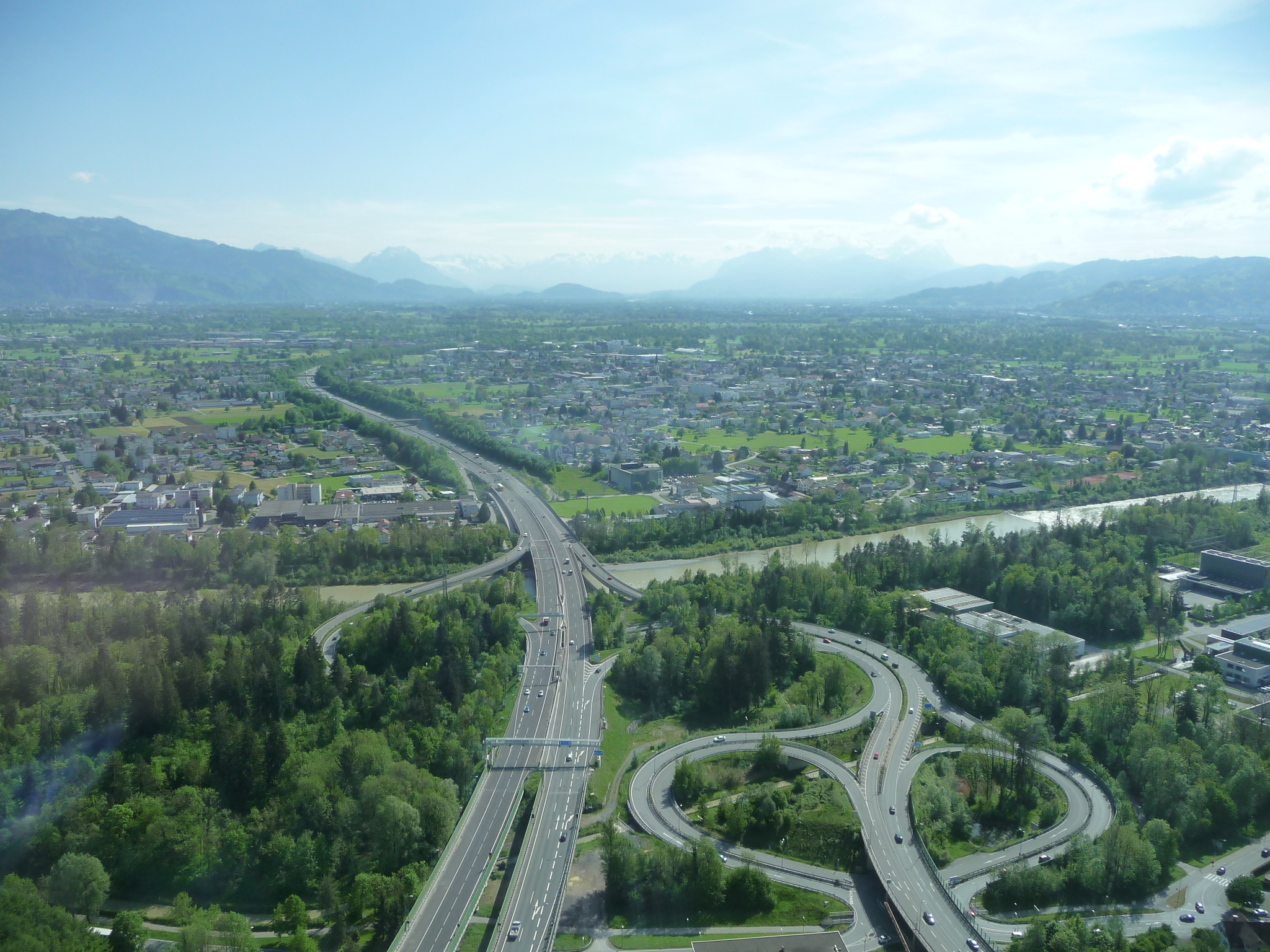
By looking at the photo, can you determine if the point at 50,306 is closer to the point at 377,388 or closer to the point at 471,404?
the point at 377,388

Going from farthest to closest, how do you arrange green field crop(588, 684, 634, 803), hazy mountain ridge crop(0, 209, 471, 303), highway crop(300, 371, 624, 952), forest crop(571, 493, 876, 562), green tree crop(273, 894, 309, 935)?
hazy mountain ridge crop(0, 209, 471, 303) → forest crop(571, 493, 876, 562) → green field crop(588, 684, 634, 803) → green tree crop(273, 894, 309, 935) → highway crop(300, 371, 624, 952)

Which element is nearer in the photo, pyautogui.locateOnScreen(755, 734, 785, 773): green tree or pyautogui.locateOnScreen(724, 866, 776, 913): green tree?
pyautogui.locateOnScreen(724, 866, 776, 913): green tree

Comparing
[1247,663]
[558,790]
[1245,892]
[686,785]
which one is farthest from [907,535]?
[558,790]

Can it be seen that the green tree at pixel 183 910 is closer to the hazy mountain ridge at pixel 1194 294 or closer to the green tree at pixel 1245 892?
the green tree at pixel 1245 892

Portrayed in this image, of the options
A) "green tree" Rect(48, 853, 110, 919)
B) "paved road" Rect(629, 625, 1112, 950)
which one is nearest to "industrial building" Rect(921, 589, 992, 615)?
"paved road" Rect(629, 625, 1112, 950)

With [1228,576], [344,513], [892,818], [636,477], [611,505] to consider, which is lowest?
[892,818]

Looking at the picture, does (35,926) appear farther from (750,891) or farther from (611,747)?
(750,891)

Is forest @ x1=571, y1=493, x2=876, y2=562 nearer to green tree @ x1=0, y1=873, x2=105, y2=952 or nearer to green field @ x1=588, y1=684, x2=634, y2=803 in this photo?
green field @ x1=588, y1=684, x2=634, y2=803
